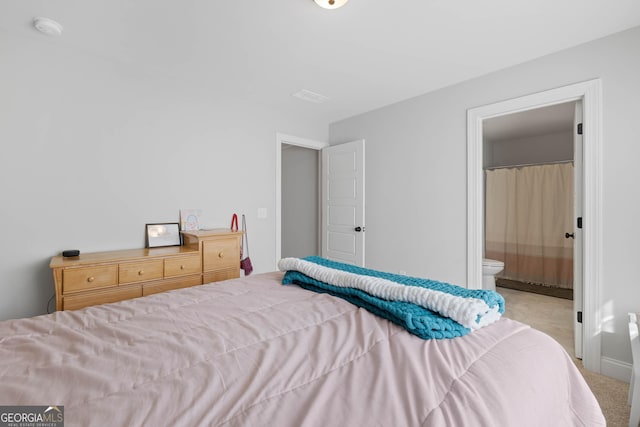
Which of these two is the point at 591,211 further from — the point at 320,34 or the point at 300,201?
the point at 300,201

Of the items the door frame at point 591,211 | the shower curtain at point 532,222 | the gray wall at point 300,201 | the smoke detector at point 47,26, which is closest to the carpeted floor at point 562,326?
the door frame at point 591,211

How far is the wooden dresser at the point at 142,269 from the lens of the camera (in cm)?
208

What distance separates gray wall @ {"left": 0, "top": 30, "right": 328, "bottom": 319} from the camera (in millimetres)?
2172

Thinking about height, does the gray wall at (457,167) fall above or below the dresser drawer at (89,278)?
above

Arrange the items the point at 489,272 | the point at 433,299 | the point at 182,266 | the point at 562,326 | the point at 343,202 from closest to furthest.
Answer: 1. the point at 433,299
2. the point at 182,266
3. the point at 562,326
4. the point at 489,272
5. the point at 343,202

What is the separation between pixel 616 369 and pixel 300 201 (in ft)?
13.3

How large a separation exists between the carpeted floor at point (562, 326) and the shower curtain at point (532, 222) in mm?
642

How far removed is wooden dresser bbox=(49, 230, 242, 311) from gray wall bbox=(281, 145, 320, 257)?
76.1 inches

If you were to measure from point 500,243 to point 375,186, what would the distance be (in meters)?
2.67

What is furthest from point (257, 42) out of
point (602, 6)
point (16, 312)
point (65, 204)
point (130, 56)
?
point (16, 312)

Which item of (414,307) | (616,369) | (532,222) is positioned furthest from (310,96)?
(532,222)

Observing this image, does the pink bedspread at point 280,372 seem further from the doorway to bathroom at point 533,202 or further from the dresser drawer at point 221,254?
the doorway to bathroom at point 533,202

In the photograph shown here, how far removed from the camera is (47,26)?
6.60 feet

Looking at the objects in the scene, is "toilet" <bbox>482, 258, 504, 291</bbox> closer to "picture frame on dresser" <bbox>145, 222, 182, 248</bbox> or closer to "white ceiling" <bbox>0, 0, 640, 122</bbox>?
"white ceiling" <bbox>0, 0, 640, 122</bbox>
